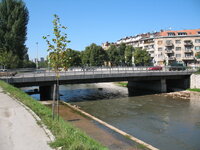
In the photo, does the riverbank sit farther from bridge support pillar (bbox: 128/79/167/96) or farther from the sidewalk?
bridge support pillar (bbox: 128/79/167/96)

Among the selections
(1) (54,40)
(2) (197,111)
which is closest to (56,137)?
(1) (54,40)

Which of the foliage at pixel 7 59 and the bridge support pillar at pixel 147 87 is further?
the bridge support pillar at pixel 147 87

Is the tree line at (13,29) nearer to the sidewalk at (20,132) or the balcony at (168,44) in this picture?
the sidewalk at (20,132)

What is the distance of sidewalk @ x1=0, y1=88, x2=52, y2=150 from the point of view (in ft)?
27.4

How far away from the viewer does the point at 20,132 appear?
10.1 meters

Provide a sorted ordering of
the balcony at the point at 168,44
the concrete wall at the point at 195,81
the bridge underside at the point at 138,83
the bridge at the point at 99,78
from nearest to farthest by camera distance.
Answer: the bridge at the point at 99,78 < the bridge underside at the point at 138,83 < the concrete wall at the point at 195,81 < the balcony at the point at 168,44

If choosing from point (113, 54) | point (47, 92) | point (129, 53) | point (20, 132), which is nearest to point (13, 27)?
point (47, 92)

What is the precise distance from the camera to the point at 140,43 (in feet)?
356

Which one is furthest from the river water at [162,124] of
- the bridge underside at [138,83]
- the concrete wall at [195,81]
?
the concrete wall at [195,81]

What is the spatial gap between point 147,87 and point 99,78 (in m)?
18.7

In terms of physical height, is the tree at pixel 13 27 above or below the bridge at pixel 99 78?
above

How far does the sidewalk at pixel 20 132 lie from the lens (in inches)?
329

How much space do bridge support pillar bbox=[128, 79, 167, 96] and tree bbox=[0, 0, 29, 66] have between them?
28.5 meters

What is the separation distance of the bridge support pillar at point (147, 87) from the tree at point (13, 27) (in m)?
28.5
